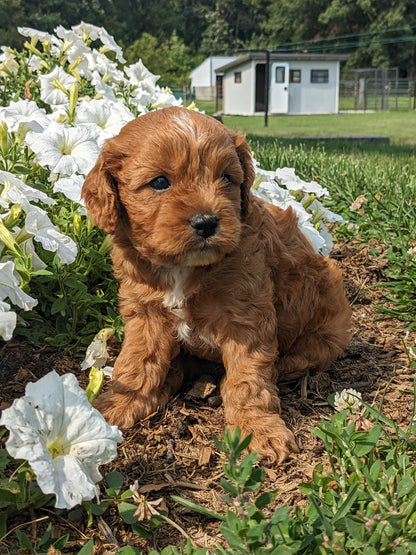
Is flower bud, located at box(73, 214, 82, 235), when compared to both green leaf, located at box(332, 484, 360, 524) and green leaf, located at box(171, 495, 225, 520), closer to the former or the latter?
green leaf, located at box(171, 495, 225, 520)

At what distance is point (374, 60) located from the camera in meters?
67.4

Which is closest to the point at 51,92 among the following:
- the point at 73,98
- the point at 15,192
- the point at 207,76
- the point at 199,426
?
the point at 73,98

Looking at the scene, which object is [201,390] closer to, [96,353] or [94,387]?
[96,353]

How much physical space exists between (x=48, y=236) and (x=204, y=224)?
3.01 feet

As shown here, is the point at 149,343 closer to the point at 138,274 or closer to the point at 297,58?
the point at 138,274

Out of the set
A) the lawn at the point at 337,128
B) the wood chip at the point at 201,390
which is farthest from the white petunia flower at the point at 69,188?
the lawn at the point at 337,128

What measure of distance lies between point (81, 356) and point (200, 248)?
134 cm

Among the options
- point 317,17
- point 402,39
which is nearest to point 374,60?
point 402,39

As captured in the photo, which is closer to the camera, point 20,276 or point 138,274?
point 20,276

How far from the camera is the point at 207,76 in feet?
242

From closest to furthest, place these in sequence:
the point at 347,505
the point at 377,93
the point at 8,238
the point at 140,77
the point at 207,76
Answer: the point at 347,505, the point at 8,238, the point at 140,77, the point at 377,93, the point at 207,76

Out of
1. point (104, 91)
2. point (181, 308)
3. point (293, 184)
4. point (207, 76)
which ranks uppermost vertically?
point (104, 91)

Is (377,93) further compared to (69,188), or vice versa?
(377,93)

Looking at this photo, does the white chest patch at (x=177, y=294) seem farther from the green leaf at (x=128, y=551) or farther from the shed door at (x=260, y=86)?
the shed door at (x=260, y=86)
